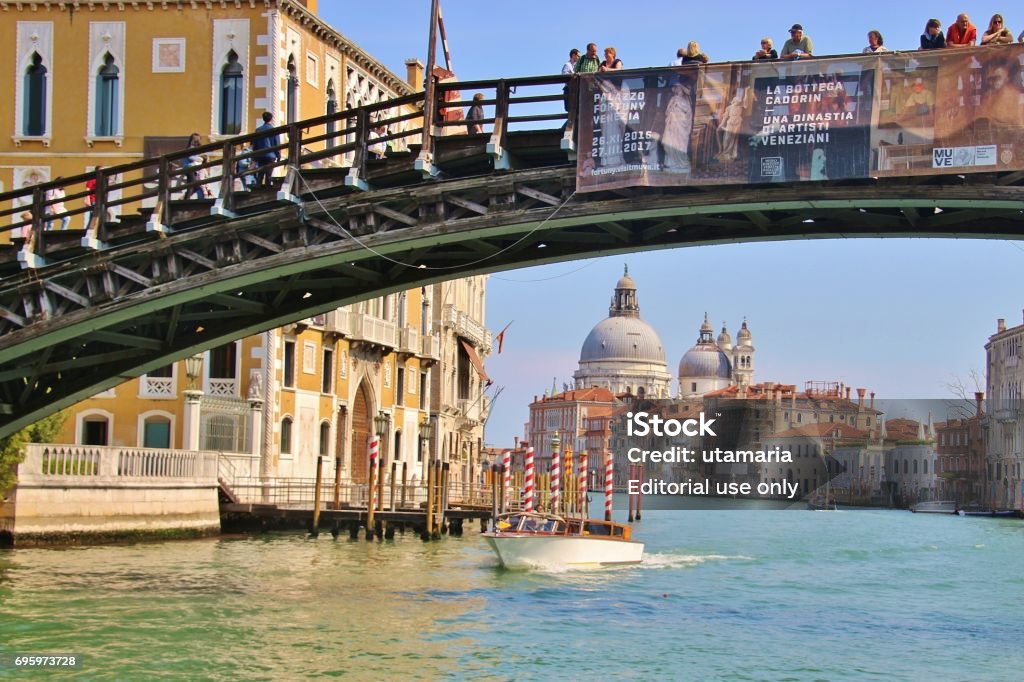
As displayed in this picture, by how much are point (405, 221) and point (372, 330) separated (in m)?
29.3

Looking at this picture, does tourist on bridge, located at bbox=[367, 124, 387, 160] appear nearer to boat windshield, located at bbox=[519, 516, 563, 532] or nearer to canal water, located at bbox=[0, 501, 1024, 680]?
canal water, located at bbox=[0, 501, 1024, 680]

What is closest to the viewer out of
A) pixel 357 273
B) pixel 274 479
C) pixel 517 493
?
pixel 357 273

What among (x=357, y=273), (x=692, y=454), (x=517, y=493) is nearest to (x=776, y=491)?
(x=692, y=454)

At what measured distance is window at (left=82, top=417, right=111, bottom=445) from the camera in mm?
36844

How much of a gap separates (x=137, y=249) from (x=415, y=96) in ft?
10.7

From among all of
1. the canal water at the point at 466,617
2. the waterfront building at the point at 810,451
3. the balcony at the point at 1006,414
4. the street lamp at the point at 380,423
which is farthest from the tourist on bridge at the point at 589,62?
the waterfront building at the point at 810,451

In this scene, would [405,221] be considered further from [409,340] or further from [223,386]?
[409,340]

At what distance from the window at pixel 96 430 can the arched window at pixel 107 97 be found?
22.1 feet

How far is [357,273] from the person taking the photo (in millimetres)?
17891

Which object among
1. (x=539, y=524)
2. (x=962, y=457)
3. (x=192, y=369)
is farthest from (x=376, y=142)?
(x=962, y=457)

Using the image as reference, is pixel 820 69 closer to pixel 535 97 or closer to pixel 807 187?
pixel 807 187

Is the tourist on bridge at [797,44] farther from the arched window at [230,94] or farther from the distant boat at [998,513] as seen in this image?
the distant boat at [998,513]

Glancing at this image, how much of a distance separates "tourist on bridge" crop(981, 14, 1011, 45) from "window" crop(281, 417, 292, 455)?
88.1 feet

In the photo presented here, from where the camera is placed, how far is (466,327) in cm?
5862
